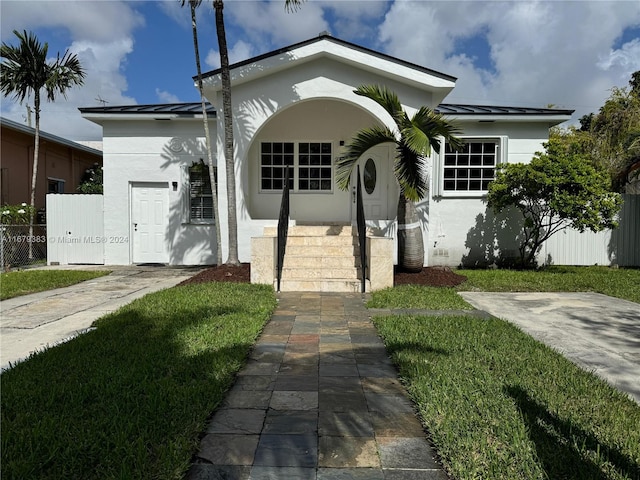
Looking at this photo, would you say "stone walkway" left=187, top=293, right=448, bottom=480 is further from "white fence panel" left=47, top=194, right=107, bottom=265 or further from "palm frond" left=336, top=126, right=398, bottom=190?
"white fence panel" left=47, top=194, right=107, bottom=265

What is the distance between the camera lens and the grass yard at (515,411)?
2.20 m

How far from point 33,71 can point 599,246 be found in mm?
16420

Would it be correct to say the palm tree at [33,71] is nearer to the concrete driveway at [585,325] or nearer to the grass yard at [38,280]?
the grass yard at [38,280]

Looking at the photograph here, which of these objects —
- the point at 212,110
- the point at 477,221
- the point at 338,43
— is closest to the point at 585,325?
the point at 477,221

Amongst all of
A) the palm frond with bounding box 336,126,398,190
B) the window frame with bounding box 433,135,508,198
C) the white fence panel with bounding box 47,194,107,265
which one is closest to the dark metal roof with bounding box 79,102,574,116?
the window frame with bounding box 433,135,508,198

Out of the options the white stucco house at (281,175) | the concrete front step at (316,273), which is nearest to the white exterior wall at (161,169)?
the white stucco house at (281,175)

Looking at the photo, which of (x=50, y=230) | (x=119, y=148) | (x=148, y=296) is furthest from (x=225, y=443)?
(x=50, y=230)

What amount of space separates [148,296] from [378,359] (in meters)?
4.08

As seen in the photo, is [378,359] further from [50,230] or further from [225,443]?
[50,230]

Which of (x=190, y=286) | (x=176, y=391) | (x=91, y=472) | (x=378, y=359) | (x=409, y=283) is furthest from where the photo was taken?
(x=409, y=283)

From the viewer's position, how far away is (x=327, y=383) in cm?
333

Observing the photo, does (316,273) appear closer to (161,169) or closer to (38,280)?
(38,280)

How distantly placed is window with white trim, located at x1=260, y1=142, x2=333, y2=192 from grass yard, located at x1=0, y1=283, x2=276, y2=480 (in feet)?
21.5

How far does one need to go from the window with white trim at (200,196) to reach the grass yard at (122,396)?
5.98 meters
